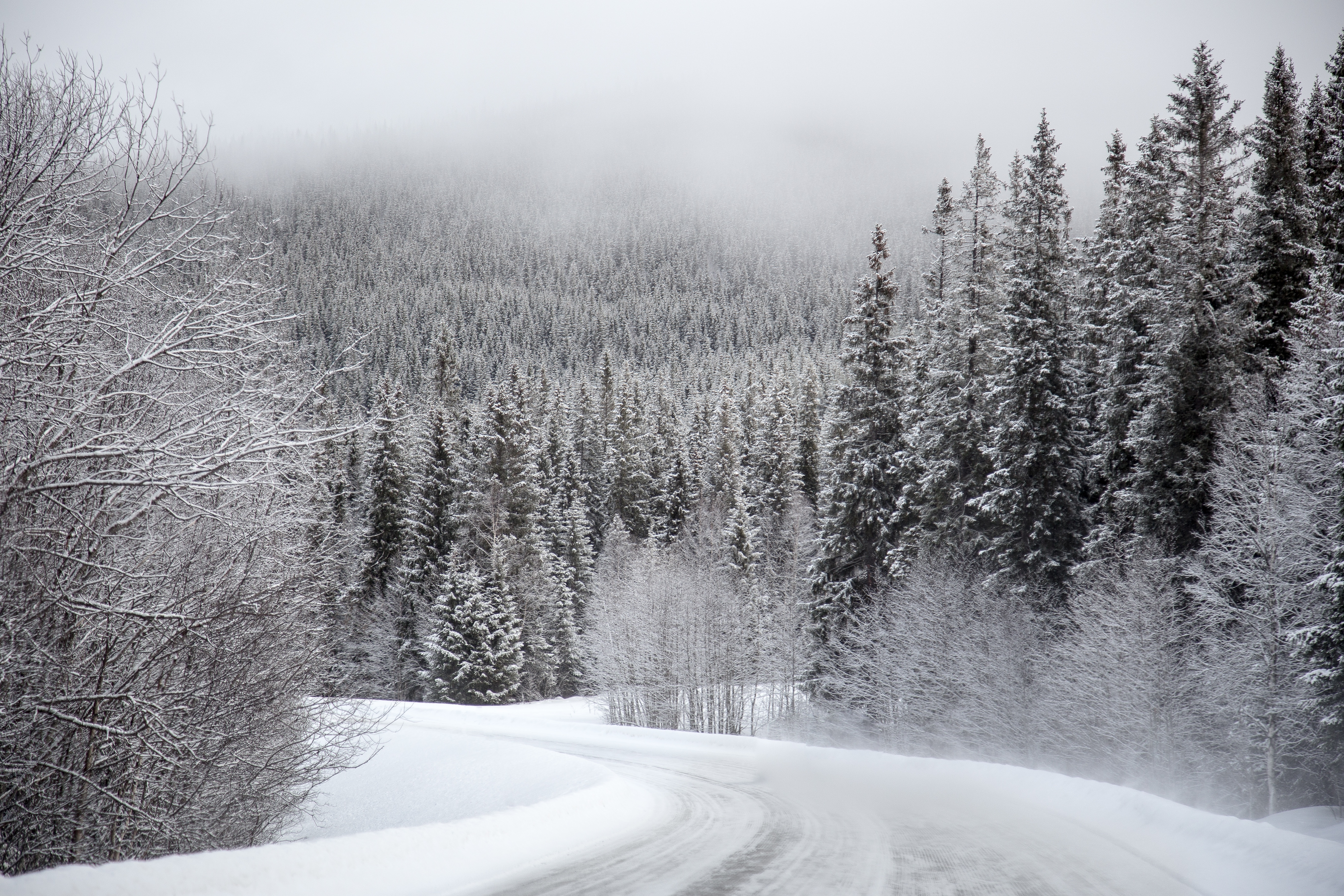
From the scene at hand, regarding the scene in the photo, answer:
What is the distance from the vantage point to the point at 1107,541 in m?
25.0

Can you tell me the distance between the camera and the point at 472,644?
4191 centimetres

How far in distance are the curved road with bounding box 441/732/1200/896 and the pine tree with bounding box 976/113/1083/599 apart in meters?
13.8

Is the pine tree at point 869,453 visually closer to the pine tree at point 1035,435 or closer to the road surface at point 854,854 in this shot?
the pine tree at point 1035,435

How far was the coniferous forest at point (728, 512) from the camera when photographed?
727 cm

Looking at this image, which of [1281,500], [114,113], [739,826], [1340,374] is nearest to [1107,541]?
[1281,500]

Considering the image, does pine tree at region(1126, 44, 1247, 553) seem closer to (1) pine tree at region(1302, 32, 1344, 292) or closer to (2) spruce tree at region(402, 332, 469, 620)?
(1) pine tree at region(1302, 32, 1344, 292)

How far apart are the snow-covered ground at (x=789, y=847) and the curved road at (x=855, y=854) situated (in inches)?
1.5

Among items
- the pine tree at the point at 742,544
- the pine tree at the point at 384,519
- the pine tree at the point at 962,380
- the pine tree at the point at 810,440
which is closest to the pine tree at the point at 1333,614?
the pine tree at the point at 962,380

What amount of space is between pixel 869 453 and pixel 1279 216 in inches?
564

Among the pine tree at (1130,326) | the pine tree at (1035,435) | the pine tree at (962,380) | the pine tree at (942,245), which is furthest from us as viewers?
the pine tree at (942,245)

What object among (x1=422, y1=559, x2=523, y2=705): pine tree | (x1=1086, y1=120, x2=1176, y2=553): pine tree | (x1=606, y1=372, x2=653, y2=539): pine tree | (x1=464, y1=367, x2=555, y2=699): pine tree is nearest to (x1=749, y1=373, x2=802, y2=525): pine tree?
(x1=606, y1=372, x2=653, y2=539): pine tree

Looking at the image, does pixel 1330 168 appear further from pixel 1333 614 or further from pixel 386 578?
pixel 386 578

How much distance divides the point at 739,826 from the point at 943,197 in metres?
28.5

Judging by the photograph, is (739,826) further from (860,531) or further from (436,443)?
(436,443)
